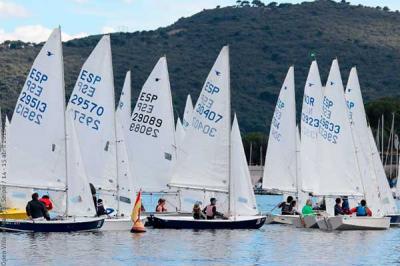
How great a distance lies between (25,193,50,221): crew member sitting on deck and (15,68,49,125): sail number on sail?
3.19 meters

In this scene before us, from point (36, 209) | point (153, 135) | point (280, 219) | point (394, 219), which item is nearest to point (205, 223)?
point (36, 209)

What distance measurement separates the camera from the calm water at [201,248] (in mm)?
37781

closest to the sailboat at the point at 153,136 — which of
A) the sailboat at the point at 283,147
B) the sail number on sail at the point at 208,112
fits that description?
the sail number on sail at the point at 208,112

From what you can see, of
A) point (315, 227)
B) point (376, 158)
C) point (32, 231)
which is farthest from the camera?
Answer: point (376, 158)

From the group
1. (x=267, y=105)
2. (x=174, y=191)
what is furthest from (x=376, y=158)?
(x=267, y=105)

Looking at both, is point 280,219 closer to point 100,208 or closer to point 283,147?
point 283,147

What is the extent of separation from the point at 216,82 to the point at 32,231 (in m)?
10.6

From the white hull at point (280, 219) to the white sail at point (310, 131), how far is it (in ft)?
6.65

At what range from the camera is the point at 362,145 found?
186 ft

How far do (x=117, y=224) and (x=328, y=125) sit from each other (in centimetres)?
1175

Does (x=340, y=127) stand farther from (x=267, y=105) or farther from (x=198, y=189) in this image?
(x=267, y=105)

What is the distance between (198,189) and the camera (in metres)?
50.9

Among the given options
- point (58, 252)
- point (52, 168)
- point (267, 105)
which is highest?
point (267, 105)

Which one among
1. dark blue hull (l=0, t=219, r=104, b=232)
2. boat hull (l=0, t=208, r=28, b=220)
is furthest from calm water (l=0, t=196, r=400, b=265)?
boat hull (l=0, t=208, r=28, b=220)
